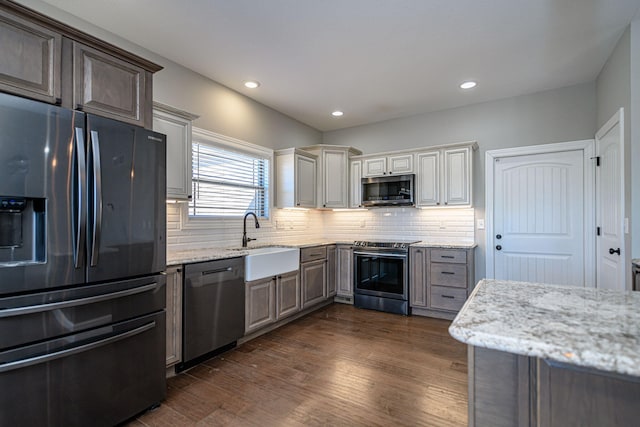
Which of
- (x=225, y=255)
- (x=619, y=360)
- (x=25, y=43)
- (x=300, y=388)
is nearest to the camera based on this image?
(x=619, y=360)

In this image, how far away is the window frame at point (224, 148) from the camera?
3.29m

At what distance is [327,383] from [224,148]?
8.83 ft

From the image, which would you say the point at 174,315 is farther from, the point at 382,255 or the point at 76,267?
the point at 382,255

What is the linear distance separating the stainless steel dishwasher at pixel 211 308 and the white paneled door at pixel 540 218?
3203mm

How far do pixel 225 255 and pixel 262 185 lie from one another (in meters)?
1.59

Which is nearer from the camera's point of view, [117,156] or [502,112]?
[117,156]

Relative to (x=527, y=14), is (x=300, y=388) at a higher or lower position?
lower

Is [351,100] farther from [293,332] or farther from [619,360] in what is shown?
[619,360]

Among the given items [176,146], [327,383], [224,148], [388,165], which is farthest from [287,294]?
[388,165]

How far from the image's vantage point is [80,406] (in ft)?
5.58

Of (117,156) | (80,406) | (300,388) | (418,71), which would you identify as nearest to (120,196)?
(117,156)

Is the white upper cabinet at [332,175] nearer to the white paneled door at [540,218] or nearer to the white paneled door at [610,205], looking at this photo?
the white paneled door at [540,218]

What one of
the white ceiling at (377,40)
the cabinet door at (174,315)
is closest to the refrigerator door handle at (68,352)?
the cabinet door at (174,315)

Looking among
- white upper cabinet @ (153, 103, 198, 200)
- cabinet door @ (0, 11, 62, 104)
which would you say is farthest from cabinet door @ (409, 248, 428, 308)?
cabinet door @ (0, 11, 62, 104)
